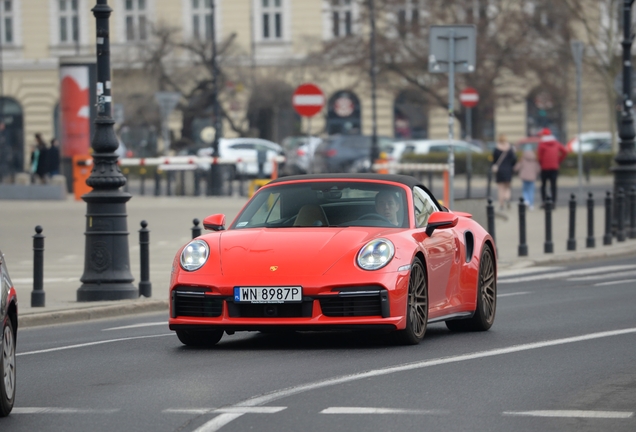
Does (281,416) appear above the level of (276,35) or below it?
below

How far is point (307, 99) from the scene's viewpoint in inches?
966

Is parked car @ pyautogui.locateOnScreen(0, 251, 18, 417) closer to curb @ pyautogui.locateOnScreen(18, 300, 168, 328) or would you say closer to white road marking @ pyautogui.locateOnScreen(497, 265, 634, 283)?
curb @ pyautogui.locateOnScreen(18, 300, 168, 328)

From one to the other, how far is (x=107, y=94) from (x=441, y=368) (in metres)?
7.02

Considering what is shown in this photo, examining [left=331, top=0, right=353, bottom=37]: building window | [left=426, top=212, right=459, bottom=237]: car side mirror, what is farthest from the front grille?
[left=331, top=0, right=353, bottom=37]: building window

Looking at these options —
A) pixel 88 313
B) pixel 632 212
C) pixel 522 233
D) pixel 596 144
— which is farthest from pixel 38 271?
pixel 596 144

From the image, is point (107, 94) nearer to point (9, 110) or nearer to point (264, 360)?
point (264, 360)

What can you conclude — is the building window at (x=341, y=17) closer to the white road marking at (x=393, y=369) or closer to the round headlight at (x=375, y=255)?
the white road marking at (x=393, y=369)

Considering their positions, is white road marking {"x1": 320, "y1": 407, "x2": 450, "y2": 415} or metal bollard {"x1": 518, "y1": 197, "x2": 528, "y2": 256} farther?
metal bollard {"x1": 518, "y1": 197, "x2": 528, "y2": 256}

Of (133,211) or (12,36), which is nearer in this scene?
(133,211)

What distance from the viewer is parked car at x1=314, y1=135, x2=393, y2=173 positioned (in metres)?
51.3

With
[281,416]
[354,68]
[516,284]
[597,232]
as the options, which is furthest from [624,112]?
[354,68]

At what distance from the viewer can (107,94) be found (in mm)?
15258

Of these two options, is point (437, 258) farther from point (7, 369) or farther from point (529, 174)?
point (529, 174)

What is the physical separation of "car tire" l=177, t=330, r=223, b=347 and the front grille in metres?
0.31
